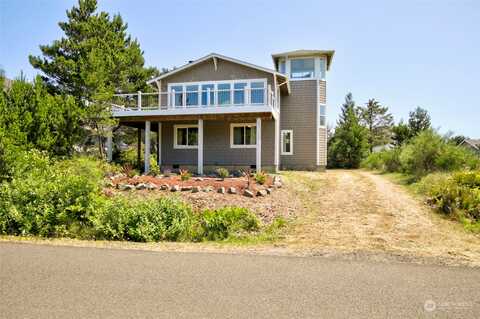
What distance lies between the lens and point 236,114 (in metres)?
16.3

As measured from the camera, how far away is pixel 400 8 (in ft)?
33.6

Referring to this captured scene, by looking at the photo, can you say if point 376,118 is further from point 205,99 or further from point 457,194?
point 457,194

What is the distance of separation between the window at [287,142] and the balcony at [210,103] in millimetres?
3183

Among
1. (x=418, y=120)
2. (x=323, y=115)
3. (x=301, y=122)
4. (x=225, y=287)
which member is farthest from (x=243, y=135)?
(x=418, y=120)

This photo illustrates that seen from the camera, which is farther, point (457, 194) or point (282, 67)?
point (282, 67)

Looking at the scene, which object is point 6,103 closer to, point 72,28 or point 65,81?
point 65,81

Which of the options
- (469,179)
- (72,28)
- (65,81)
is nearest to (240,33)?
(469,179)

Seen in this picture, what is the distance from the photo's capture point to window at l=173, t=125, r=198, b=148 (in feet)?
65.0

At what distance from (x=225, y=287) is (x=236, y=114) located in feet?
42.0

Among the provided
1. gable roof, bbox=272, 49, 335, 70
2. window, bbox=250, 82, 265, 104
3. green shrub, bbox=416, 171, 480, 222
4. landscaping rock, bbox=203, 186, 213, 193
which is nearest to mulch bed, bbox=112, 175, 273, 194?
landscaping rock, bbox=203, 186, 213, 193

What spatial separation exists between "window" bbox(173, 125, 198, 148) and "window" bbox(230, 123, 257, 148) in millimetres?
2358

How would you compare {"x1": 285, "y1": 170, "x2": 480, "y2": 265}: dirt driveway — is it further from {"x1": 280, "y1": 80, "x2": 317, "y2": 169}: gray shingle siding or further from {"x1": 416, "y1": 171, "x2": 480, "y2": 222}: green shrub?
{"x1": 280, "y1": 80, "x2": 317, "y2": 169}: gray shingle siding

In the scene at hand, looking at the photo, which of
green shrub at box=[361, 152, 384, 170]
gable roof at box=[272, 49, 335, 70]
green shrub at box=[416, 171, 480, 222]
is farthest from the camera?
green shrub at box=[361, 152, 384, 170]

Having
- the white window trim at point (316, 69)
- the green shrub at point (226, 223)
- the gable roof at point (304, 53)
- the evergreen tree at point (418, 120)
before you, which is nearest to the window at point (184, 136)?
the white window trim at point (316, 69)
